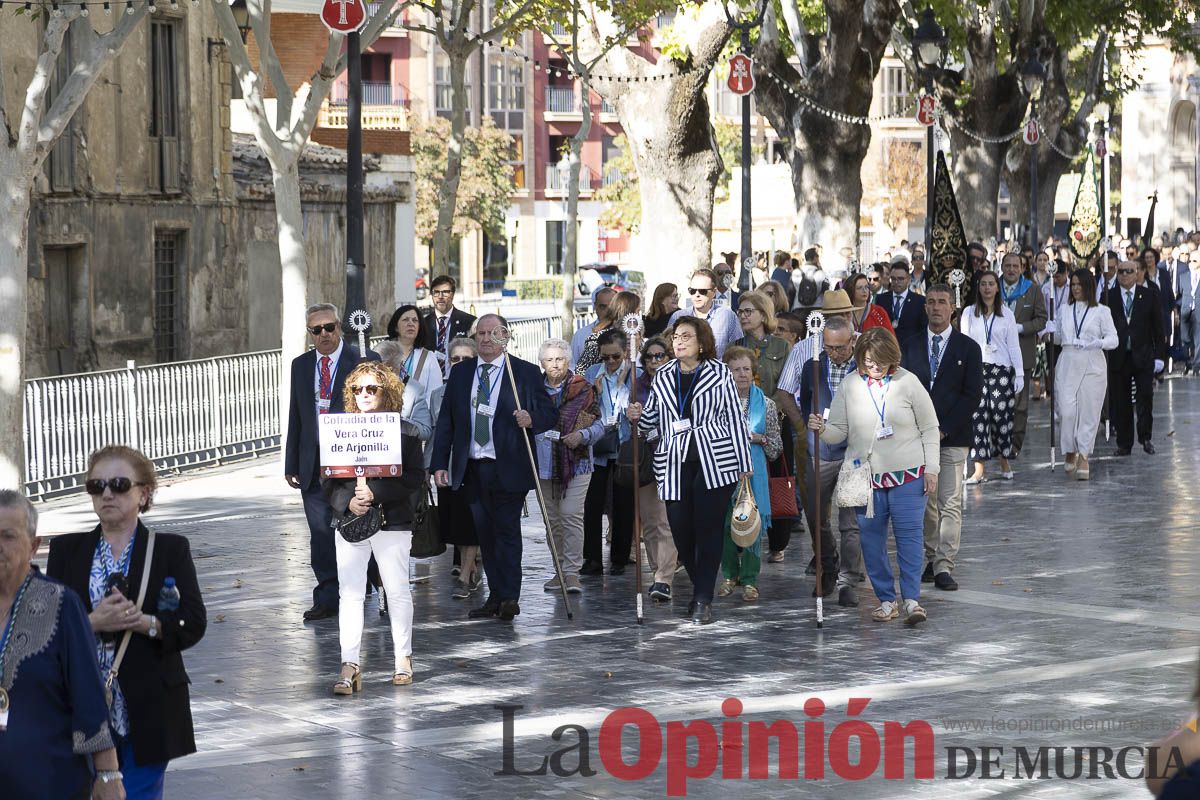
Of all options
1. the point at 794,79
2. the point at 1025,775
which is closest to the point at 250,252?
the point at 794,79

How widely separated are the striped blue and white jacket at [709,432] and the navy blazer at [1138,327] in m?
8.81

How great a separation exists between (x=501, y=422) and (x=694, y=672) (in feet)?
7.14

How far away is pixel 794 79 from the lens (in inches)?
1196

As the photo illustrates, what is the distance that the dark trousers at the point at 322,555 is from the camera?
11.1 meters

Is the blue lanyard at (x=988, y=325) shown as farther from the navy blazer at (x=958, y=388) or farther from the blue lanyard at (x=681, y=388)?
the blue lanyard at (x=681, y=388)

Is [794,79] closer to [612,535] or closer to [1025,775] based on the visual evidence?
[612,535]

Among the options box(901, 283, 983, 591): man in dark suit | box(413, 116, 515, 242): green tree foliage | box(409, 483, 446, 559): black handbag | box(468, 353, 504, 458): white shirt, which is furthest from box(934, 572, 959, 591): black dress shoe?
box(413, 116, 515, 242): green tree foliage

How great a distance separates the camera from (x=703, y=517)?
11.0 metres

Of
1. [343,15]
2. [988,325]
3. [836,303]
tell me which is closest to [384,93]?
[343,15]

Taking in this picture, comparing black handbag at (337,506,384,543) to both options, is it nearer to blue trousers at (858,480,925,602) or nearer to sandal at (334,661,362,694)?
sandal at (334,661,362,694)

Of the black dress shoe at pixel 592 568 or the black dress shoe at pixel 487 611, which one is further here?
the black dress shoe at pixel 592 568

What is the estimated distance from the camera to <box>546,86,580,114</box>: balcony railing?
84.9 meters

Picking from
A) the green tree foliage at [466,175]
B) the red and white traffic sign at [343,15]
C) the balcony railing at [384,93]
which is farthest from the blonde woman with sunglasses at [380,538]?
the balcony railing at [384,93]

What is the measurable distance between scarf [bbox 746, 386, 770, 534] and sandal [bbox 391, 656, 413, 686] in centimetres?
290
